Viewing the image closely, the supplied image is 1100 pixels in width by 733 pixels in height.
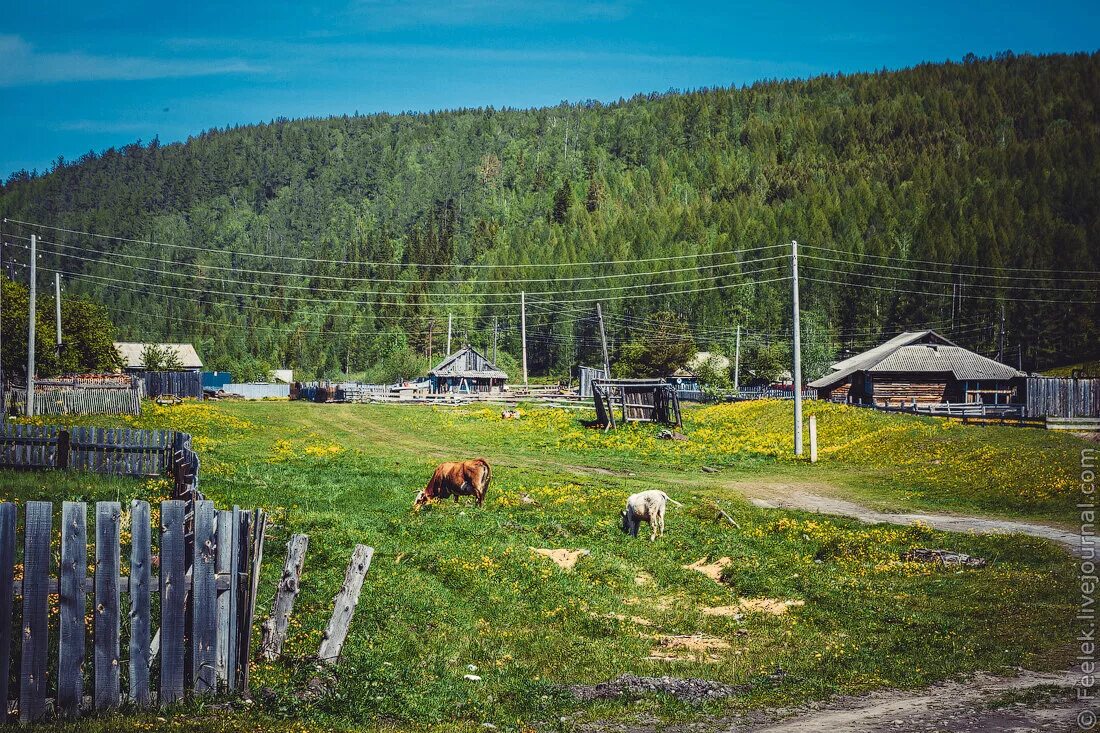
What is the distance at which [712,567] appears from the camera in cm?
1833

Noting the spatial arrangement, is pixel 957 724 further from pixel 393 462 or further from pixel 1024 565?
pixel 393 462

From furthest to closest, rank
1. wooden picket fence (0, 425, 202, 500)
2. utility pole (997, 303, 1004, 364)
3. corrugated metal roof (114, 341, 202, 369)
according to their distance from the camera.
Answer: corrugated metal roof (114, 341, 202, 369), utility pole (997, 303, 1004, 364), wooden picket fence (0, 425, 202, 500)

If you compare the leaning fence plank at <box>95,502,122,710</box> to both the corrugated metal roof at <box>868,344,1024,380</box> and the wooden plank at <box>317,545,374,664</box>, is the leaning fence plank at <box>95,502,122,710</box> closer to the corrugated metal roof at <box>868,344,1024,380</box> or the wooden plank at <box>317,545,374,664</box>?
the wooden plank at <box>317,545,374,664</box>

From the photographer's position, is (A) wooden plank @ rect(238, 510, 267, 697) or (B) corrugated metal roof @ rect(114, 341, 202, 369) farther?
(B) corrugated metal roof @ rect(114, 341, 202, 369)

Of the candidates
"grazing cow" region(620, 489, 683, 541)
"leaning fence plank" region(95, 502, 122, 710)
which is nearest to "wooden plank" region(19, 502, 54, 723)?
"leaning fence plank" region(95, 502, 122, 710)

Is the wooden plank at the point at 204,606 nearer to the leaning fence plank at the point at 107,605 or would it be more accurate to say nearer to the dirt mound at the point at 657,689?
the leaning fence plank at the point at 107,605

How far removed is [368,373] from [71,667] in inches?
6172

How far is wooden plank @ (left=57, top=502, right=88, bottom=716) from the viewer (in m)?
8.55

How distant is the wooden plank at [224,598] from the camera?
9.45 m

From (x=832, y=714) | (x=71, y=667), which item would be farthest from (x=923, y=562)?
(x=71, y=667)

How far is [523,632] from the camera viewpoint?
13109 mm

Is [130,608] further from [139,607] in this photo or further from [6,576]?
[6,576]

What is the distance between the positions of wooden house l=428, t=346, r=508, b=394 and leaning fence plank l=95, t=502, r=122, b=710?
10075 centimetres

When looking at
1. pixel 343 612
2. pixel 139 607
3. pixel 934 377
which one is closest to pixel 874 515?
pixel 343 612
